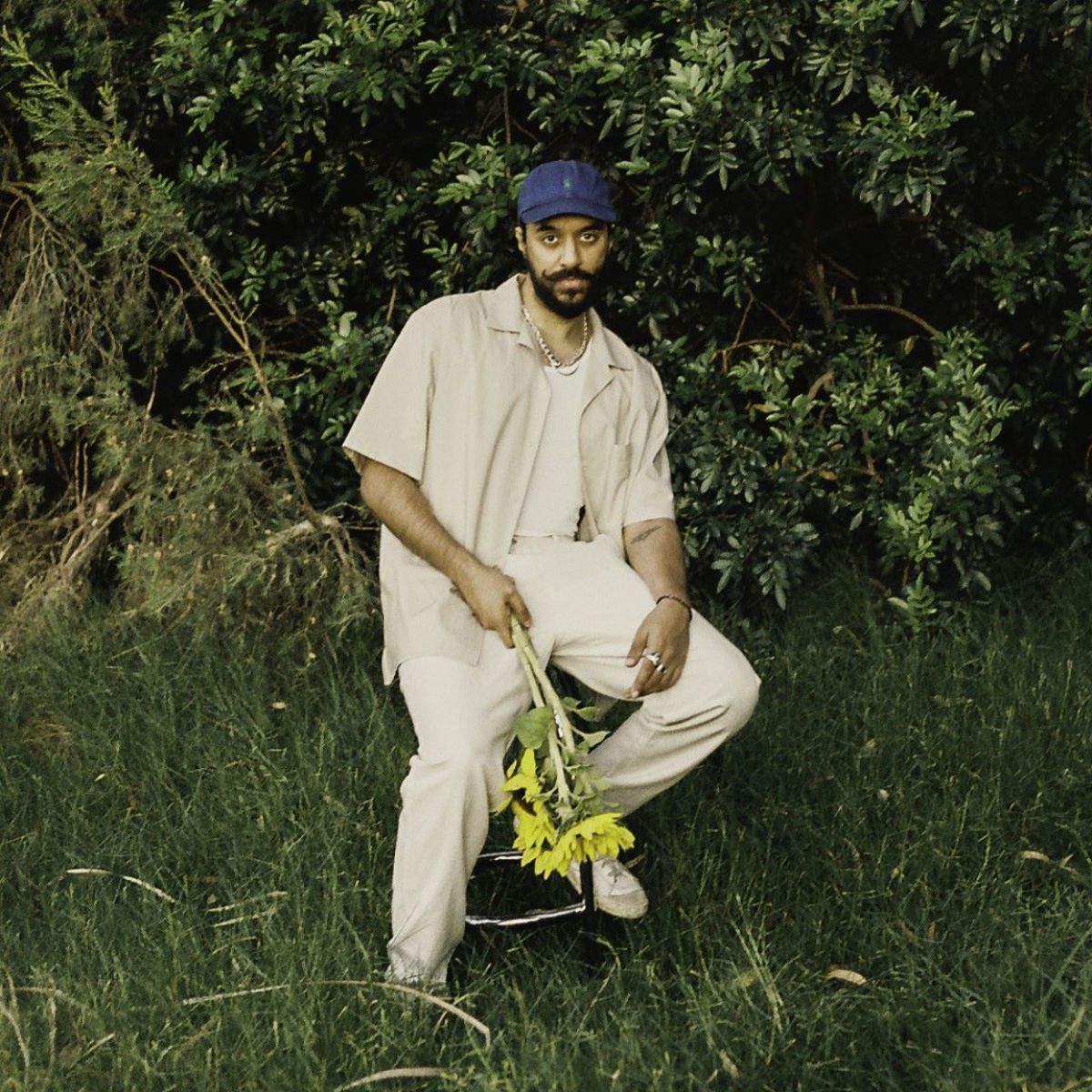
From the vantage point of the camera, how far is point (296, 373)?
5594mm

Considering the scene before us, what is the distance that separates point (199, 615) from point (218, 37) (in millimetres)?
1748

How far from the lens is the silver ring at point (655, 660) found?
3.71 metres

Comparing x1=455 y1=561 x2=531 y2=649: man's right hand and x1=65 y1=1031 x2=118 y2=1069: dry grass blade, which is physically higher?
x1=455 y1=561 x2=531 y2=649: man's right hand

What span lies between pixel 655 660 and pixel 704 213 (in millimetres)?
1964

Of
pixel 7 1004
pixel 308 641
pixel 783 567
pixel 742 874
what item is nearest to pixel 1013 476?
pixel 783 567

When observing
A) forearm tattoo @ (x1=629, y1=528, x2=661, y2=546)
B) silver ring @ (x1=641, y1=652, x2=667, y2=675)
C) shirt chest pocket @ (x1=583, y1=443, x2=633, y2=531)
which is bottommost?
silver ring @ (x1=641, y1=652, x2=667, y2=675)

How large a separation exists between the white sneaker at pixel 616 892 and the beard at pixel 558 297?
1.30 meters

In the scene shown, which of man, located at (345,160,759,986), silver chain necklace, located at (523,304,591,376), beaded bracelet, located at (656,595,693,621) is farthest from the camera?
silver chain necklace, located at (523,304,591,376)

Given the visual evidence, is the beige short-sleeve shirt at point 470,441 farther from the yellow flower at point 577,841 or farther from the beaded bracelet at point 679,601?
the yellow flower at point 577,841

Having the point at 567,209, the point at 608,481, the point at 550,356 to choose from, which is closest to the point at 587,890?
the point at 608,481

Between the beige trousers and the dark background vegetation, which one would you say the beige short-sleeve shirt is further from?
the dark background vegetation

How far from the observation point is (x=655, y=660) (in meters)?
3.72

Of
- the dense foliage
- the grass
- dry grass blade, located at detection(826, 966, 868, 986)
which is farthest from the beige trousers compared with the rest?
the dense foliage

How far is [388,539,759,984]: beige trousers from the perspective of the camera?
3475 millimetres
